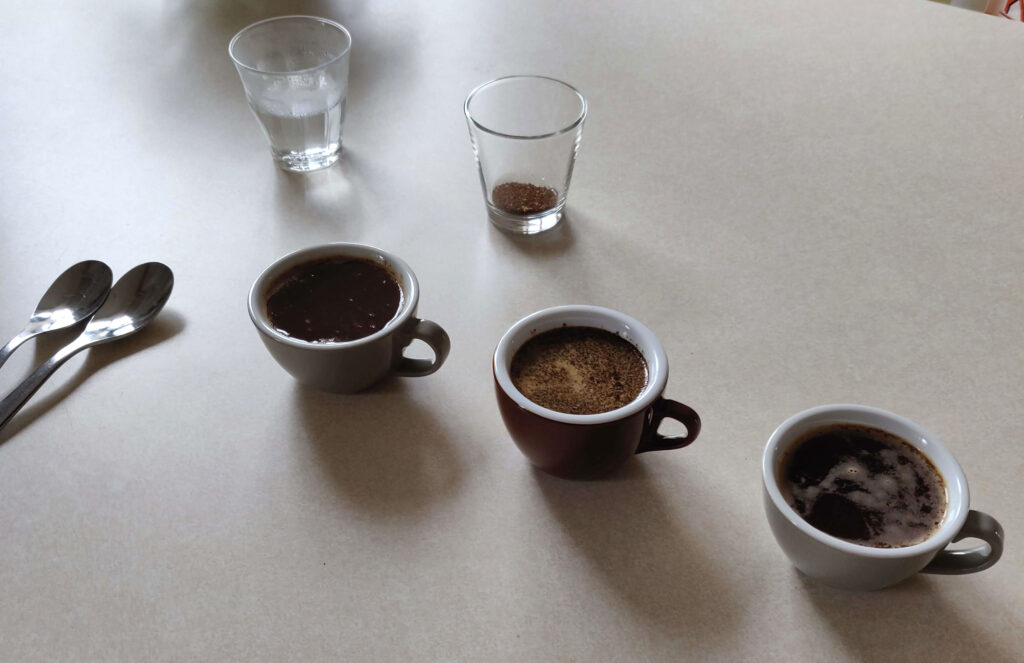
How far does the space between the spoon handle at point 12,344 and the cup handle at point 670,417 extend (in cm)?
64

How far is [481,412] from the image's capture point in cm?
85

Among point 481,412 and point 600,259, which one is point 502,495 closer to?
point 481,412

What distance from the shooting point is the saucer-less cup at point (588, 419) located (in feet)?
2.29

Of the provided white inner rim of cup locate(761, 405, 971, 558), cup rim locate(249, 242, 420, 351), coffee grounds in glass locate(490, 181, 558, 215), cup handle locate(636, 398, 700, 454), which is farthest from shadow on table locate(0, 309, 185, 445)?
white inner rim of cup locate(761, 405, 971, 558)

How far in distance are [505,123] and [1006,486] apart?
711 mm

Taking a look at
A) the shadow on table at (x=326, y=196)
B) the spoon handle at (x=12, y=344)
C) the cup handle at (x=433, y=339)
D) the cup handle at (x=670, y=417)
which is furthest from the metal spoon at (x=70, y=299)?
the cup handle at (x=670, y=417)

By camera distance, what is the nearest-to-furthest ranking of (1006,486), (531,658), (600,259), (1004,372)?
(531,658) → (1006,486) → (1004,372) → (600,259)

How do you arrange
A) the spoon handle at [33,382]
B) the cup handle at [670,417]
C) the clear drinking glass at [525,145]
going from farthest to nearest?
the clear drinking glass at [525,145]
the spoon handle at [33,382]
the cup handle at [670,417]

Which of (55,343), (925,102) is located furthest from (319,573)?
(925,102)

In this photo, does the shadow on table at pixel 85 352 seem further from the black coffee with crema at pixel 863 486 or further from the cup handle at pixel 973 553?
the cup handle at pixel 973 553

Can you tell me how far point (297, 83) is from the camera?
44.3 inches

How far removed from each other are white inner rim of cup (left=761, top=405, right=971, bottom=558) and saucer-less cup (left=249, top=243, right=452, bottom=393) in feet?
1.05

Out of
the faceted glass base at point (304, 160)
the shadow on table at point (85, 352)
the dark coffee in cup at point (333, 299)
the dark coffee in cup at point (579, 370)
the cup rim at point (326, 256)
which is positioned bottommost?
the shadow on table at point (85, 352)

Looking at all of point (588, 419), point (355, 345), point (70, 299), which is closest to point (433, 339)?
point (355, 345)
